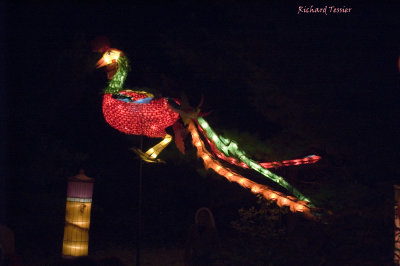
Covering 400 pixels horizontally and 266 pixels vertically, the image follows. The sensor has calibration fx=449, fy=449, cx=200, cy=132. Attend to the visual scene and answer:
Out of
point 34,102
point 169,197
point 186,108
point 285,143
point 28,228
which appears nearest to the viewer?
point 186,108

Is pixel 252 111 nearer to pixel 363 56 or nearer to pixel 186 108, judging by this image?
pixel 363 56

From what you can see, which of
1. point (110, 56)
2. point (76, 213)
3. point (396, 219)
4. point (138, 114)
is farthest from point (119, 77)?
point (396, 219)

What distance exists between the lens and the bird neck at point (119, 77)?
13.6 feet

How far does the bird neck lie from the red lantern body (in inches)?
3.0

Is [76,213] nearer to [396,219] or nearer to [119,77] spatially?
[119,77]

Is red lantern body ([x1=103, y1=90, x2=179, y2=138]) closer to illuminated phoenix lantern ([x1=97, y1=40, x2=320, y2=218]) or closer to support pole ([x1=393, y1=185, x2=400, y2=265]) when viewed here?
illuminated phoenix lantern ([x1=97, y1=40, x2=320, y2=218])

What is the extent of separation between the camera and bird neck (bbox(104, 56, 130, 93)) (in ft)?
13.6

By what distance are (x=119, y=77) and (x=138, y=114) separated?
440 mm

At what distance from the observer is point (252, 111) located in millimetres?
6980

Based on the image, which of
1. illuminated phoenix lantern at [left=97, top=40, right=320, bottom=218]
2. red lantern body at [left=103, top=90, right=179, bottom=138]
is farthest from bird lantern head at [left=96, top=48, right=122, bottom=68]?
red lantern body at [left=103, top=90, right=179, bottom=138]

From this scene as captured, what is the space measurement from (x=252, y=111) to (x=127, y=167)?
290cm

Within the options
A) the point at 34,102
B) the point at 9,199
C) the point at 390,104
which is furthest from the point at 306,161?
the point at 9,199

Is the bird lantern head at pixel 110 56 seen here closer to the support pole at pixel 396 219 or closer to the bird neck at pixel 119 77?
the bird neck at pixel 119 77

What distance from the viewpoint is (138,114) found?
4043 millimetres
